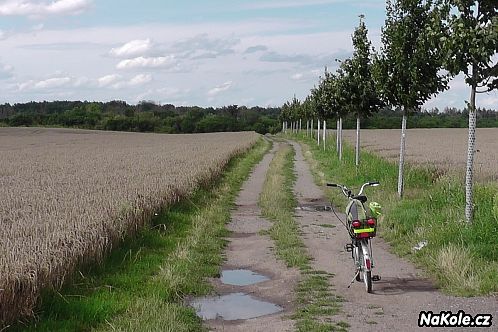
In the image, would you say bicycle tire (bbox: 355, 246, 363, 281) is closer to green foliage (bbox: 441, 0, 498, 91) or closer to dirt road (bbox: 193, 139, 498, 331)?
dirt road (bbox: 193, 139, 498, 331)

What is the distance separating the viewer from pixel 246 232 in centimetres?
1448

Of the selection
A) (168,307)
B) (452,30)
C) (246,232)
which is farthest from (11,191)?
(452,30)

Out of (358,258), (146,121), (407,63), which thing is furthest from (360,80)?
(146,121)

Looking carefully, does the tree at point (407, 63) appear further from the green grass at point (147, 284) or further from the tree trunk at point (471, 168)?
the green grass at point (147, 284)

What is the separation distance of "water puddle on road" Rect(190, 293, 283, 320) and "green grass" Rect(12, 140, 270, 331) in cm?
25

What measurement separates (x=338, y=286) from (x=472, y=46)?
16.2ft

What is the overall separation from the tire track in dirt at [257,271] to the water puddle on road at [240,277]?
13 cm

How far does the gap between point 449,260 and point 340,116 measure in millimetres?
28830

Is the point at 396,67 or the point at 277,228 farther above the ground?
the point at 396,67

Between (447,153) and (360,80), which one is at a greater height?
(360,80)

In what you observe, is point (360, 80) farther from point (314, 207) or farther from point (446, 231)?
point (446, 231)

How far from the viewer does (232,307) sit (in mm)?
8578

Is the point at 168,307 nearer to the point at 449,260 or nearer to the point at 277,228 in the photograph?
the point at 449,260

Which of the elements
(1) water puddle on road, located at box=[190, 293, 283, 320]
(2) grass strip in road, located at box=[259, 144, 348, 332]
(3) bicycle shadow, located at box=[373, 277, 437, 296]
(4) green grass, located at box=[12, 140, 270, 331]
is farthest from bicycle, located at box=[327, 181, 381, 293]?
(4) green grass, located at box=[12, 140, 270, 331]
